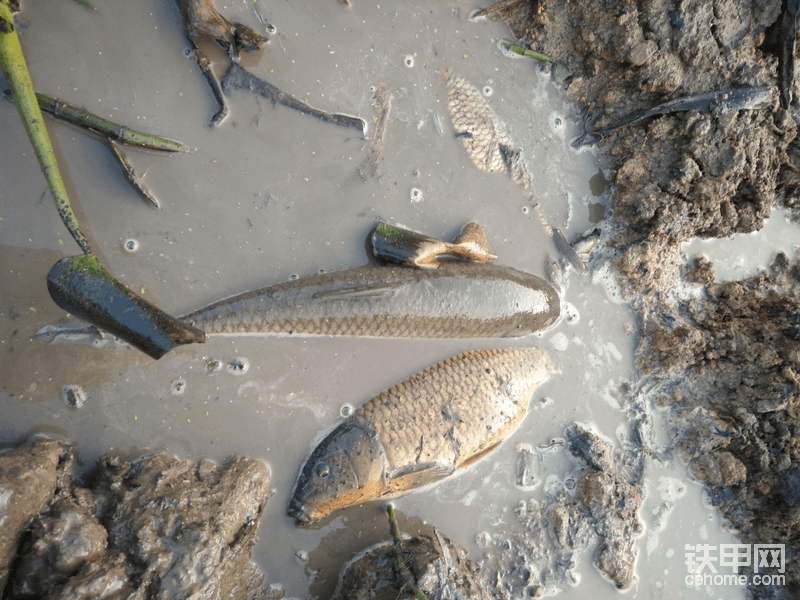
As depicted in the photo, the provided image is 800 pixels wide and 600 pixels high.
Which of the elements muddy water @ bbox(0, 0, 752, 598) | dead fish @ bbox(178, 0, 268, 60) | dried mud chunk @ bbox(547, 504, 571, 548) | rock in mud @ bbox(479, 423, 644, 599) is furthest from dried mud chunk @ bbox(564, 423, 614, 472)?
dead fish @ bbox(178, 0, 268, 60)

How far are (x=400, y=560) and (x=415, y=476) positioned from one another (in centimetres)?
61

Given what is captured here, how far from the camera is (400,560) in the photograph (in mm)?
3488

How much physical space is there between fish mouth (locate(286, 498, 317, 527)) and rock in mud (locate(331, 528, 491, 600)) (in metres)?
0.55

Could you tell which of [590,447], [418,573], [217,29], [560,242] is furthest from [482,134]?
[418,573]

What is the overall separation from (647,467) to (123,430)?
457 cm

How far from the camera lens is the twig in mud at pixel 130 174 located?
11.2ft

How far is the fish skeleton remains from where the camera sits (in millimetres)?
3541

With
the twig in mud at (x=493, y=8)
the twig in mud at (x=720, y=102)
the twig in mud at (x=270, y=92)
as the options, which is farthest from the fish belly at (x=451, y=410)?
the twig in mud at (x=493, y=8)

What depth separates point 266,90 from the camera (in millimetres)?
3801

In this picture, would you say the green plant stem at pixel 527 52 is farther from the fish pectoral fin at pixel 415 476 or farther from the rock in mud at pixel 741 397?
the fish pectoral fin at pixel 415 476

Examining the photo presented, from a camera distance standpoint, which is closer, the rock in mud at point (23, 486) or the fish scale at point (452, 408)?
the rock in mud at point (23, 486)

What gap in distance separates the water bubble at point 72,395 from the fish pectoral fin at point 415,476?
233 centimetres

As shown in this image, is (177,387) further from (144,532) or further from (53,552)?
(53,552)

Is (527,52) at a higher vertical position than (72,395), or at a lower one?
higher
